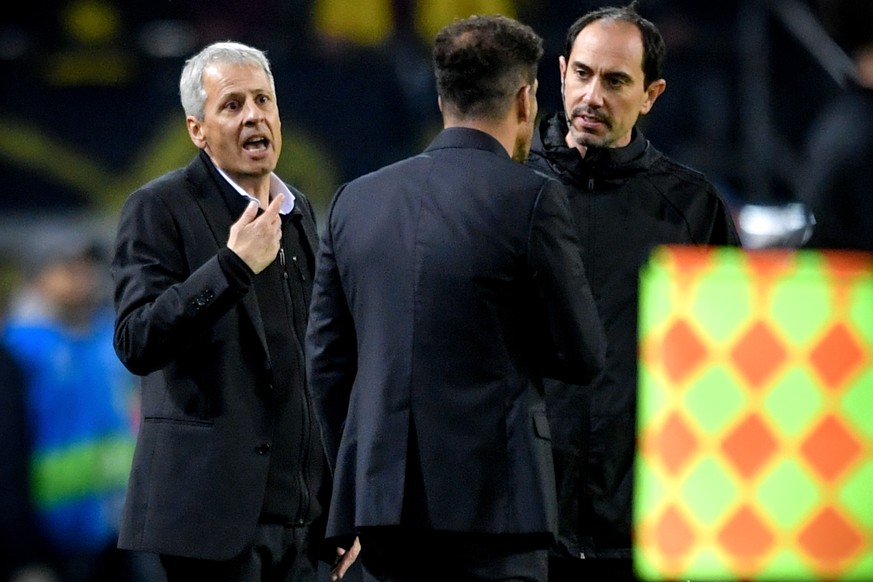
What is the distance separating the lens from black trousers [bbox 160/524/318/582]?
4.20 m

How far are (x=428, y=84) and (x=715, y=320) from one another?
7335 millimetres

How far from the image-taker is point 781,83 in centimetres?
1027

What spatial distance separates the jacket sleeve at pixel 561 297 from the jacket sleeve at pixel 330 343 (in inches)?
18.6

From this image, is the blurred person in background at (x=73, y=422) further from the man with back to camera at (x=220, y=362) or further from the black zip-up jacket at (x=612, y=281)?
the black zip-up jacket at (x=612, y=281)

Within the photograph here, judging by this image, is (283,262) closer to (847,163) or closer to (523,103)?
(523,103)

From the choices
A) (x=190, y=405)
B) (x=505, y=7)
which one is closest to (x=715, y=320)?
(x=190, y=405)

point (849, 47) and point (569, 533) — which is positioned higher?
point (849, 47)

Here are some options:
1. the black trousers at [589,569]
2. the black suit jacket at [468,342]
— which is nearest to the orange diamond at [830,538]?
the black suit jacket at [468,342]

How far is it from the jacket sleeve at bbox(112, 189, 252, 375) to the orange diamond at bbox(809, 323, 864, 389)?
174 centimetres

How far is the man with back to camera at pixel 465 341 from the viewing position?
3.62 meters

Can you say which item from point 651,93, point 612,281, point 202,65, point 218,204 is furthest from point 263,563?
point 651,93

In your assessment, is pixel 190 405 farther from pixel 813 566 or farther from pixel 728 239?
pixel 813 566

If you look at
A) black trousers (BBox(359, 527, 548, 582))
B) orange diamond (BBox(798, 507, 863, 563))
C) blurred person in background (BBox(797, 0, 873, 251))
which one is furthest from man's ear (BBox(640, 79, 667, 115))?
orange diamond (BBox(798, 507, 863, 563))

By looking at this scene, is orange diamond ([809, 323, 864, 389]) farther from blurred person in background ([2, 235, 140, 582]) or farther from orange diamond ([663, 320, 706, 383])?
blurred person in background ([2, 235, 140, 582])
